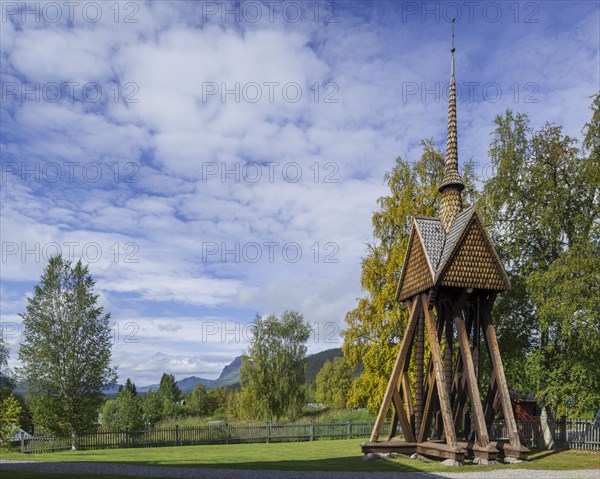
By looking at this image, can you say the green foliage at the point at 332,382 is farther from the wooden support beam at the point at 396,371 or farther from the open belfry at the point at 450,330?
the wooden support beam at the point at 396,371

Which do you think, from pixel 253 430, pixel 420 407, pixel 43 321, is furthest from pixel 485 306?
pixel 43 321

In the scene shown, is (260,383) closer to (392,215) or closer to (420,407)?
(392,215)

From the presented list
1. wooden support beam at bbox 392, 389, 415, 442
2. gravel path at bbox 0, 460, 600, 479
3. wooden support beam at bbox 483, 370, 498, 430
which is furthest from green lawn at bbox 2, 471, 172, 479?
wooden support beam at bbox 483, 370, 498, 430

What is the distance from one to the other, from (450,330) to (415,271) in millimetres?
2451

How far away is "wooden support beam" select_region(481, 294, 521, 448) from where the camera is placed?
15.4 m

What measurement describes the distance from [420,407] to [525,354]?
7000 mm

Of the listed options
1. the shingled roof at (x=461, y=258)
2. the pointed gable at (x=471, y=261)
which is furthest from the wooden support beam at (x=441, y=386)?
the pointed gable at (x=471, y=261)

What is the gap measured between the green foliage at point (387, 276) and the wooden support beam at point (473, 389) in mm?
7488

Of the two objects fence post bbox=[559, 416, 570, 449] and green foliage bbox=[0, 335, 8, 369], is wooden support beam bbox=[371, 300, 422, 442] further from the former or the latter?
green foliage bbox=[0, 335, 8, 369]

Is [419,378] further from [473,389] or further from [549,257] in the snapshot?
[549,257]

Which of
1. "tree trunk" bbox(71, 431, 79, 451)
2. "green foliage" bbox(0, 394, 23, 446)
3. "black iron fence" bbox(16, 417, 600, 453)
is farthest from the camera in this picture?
"tree trunk" bbox(71, 431, 79, 451)

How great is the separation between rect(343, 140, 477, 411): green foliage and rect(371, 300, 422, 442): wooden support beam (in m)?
6.43

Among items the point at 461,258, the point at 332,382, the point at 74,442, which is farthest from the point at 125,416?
the point at 332,382

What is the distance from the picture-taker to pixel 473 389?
51.3ft
